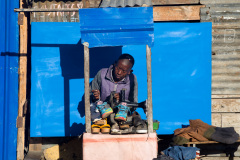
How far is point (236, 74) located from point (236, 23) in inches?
43.8

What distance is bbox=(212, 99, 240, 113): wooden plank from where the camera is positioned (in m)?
8.59

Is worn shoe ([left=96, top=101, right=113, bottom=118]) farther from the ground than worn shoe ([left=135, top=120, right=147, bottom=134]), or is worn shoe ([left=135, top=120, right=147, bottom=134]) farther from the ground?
worn shoe ([left=96, top=101, right=113, bottom=118])

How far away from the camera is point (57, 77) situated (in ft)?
27.2

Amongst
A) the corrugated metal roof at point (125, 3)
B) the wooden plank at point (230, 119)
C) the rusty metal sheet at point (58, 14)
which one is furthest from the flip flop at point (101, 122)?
the wooden plank at point (230, 119)

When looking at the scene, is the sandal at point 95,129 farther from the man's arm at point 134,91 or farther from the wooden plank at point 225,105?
the wooden plank at point 225,105

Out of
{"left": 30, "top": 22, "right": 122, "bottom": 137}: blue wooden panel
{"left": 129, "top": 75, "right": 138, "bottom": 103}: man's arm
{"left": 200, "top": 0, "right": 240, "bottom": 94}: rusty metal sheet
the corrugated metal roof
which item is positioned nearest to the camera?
the corrugated metal roof

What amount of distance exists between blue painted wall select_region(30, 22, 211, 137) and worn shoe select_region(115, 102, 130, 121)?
1.24 metres

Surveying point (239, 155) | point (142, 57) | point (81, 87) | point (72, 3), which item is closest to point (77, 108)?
point (81, 87)

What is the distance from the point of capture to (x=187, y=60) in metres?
8.33

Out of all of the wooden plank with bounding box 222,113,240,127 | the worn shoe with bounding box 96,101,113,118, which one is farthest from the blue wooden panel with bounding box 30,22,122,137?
the wooden plank with bounding box 222,113,240,127

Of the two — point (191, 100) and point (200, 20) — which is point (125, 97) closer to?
point (191, 100)

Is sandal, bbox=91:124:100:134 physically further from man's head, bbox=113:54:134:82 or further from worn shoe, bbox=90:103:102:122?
man's head, bbox=113:54:134:82

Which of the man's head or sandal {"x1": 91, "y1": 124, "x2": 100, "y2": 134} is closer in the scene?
sandal {"x1": 91, "y1": 124, "x2": 100, "y2": 134}

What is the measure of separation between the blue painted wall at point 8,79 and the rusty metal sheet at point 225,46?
13.4 ft
